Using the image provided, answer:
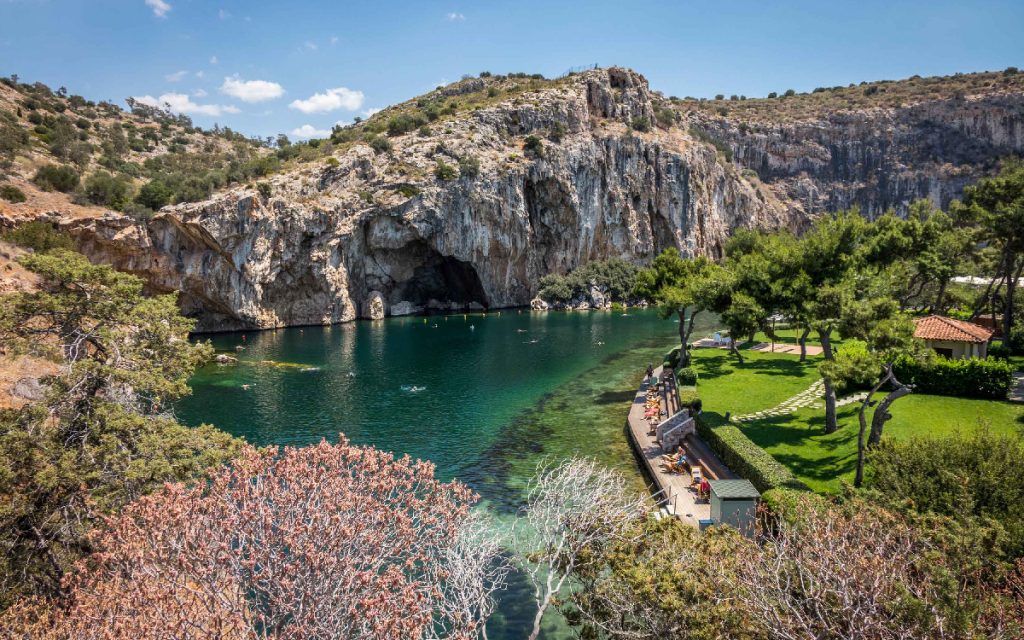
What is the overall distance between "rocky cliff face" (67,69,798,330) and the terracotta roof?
58579 millimetres

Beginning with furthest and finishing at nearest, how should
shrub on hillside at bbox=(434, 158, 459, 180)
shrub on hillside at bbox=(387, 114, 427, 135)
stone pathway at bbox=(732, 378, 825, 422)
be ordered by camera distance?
1. shrub on hillside at bbox=(387, 114, 427, 135)
2. shrub on hillside at bbox=(434, 158, 459, 180)
3. stone pathway at bbox=(732, 378, 825, 422)

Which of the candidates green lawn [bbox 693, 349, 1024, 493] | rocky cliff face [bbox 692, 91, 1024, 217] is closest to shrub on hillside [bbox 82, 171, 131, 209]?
green lawn [bbox 693, 349, 1024, 493]

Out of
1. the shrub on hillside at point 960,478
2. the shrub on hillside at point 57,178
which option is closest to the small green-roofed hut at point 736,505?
the shrub on hillside at point 960,478

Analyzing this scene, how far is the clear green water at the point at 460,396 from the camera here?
2298 centimetres

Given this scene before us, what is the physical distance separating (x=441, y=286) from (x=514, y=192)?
777 inches

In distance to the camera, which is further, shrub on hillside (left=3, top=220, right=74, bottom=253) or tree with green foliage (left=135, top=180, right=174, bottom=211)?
tree with green foliage (left=135, top=180, right=174, bottom=211)

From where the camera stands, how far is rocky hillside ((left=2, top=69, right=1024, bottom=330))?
204 ft

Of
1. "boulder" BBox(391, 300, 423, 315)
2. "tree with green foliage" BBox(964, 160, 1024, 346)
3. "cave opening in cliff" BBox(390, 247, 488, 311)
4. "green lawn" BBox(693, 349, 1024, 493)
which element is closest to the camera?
"green lawn" BBox(693, 349, 1024, 493)

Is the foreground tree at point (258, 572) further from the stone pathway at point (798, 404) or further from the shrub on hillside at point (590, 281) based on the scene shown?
the shrub on hillside at point (590, 281)

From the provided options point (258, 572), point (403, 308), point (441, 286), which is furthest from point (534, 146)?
point (258, 572)

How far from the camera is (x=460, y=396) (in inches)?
1344

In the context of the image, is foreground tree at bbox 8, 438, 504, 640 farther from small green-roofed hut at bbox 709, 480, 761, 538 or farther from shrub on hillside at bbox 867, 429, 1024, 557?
shrub on hillside at bbox 867, 429, 1024, 557

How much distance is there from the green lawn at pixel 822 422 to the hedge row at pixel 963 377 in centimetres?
65

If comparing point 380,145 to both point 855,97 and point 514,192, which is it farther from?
point 855,97
